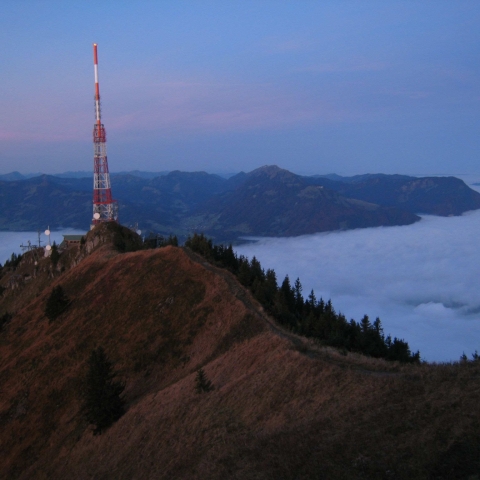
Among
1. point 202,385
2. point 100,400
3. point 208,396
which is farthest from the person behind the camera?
point 100,400

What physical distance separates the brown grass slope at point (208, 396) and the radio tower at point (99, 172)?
31.8 metres

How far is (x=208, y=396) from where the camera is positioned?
24.7 metres

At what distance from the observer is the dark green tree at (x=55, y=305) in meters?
47.7

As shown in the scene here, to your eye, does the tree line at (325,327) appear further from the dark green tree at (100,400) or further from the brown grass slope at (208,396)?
the dark green tree at (100,400)

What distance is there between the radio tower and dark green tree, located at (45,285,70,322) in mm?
31796

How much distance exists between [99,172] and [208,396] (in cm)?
6503

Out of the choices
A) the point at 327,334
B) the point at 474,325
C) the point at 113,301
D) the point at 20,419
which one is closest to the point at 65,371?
the point at 20,419

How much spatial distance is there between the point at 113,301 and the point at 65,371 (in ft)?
29.1

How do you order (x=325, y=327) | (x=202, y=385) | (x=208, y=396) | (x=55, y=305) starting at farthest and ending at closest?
1. (x=55, y=305)
2. (x=325, y=327)
3. (x=202, y=385)
4. (x=208, y=396)

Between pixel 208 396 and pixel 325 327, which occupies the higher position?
pixel 325 327

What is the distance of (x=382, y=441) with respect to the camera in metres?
14.8

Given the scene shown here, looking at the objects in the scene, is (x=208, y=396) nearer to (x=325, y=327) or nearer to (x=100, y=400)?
(x=100, y=400)

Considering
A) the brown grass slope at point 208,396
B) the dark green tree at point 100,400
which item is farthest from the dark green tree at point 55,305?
the dark green tree at point 100,400

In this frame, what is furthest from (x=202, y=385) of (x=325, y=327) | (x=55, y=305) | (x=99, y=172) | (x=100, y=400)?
(x=99, y=172)
